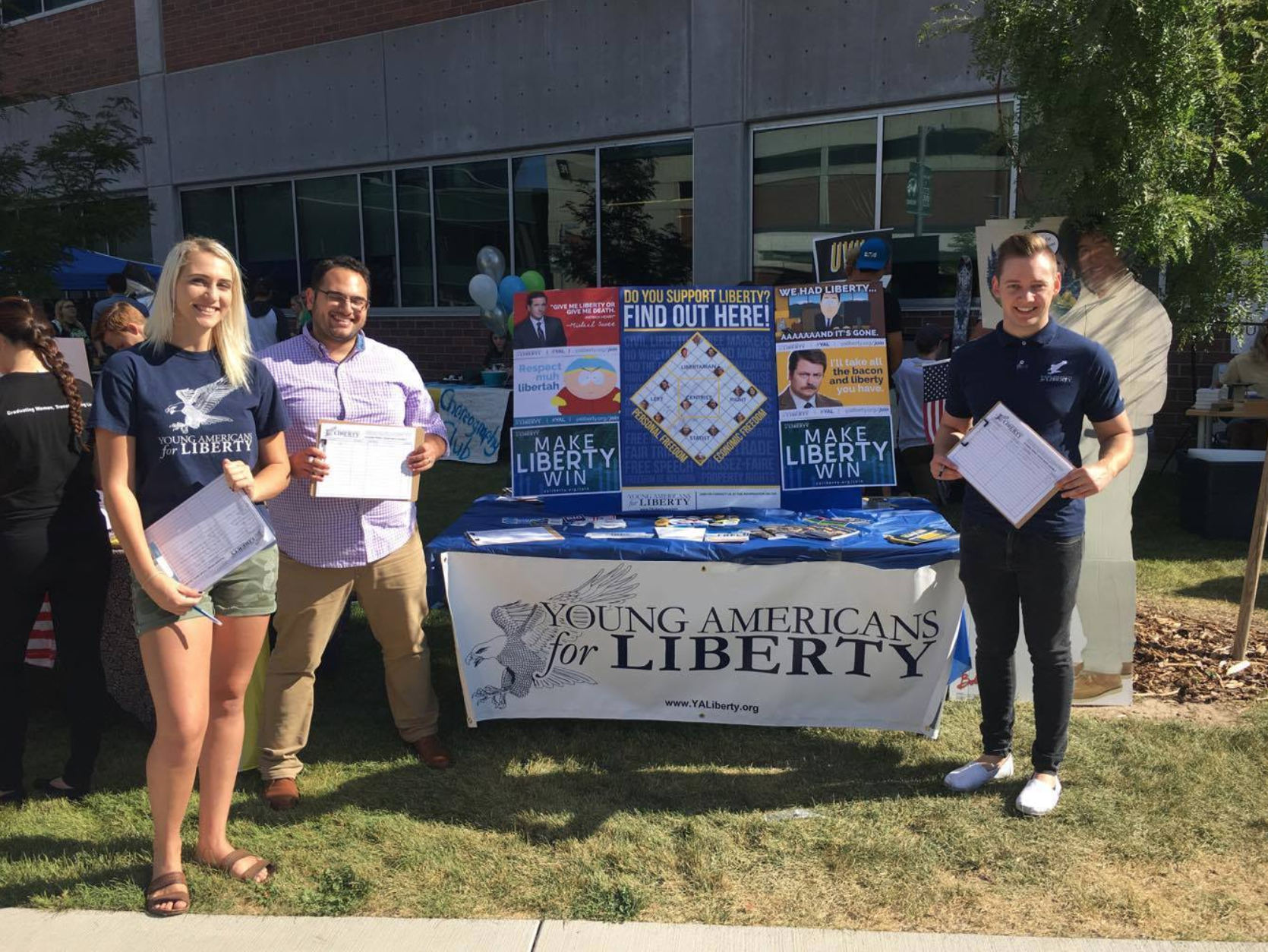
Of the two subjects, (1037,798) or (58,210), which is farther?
(58,210)

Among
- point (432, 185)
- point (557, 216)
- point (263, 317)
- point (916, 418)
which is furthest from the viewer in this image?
point (432, 185)

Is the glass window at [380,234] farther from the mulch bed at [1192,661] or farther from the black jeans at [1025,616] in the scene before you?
the black jeans at [1025,616]

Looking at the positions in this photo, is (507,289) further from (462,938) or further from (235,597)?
(462,938)

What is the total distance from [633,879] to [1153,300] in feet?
10.1

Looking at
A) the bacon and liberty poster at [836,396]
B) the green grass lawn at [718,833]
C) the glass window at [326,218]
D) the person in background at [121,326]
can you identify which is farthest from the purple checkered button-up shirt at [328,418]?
the glass window at [326,218]

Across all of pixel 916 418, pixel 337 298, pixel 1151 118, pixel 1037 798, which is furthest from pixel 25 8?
pixel 1037 798

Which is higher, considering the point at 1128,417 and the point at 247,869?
the point at 1128,417

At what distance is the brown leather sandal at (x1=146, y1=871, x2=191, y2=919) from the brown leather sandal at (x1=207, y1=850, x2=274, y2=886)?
0.15 meters

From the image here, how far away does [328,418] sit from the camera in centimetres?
348

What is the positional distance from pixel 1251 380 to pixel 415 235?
384 inches

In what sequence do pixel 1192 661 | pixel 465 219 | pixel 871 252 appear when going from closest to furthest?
1. pixel 1192 661
2. pixel 871 252
3. pixel 465 219

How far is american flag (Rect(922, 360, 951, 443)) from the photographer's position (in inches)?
282

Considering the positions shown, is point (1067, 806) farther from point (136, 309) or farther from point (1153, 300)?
point (136, 309)

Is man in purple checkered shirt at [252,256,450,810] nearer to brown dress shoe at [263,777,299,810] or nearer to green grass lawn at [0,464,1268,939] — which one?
brown dress shoe at [263,777,299,810]
